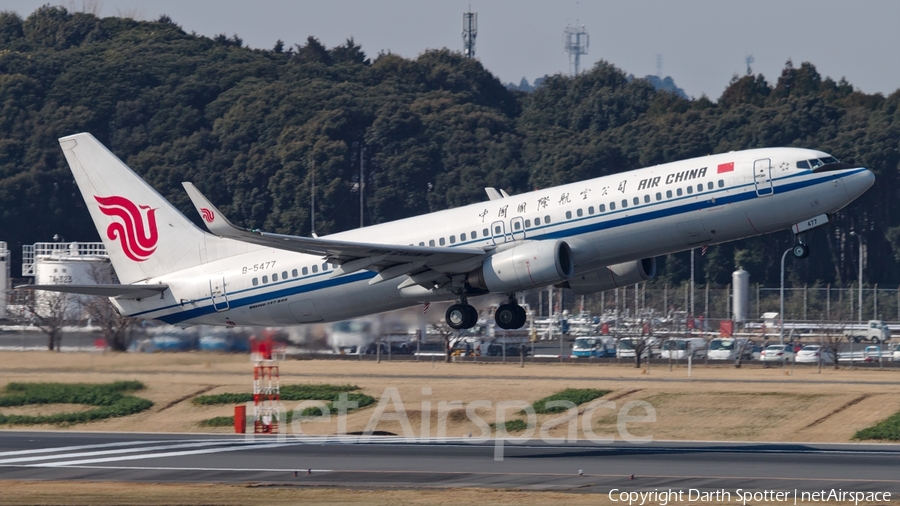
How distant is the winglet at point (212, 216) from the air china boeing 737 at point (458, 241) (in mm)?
67

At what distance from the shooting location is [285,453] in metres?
35.8

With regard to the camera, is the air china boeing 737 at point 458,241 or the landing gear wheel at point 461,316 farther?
the landing gear wheel at point 461,316

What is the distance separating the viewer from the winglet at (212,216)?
34.6 meters

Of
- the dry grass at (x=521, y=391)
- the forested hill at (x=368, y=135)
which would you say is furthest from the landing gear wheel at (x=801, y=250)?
the forested hill at (x=368, y=135)

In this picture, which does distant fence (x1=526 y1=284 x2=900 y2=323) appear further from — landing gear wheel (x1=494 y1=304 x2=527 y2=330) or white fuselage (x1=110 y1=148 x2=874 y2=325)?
white fuselage (x1=110 y1=148 x2=874 y2=325)

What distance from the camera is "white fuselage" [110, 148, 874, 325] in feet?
118

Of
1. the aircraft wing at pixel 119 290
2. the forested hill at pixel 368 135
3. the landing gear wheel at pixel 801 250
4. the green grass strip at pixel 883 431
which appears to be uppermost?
the forested hill at pixel 368 135

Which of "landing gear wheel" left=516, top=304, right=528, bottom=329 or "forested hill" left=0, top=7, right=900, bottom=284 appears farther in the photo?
"forested hill" left=0, top=7, right=900, bottom=284

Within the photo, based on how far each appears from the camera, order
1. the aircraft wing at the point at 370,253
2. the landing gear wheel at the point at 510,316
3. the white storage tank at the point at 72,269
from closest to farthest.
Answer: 1. the aircraft wing at the point at 370,253
2. the landing gear wheel at the point at 510,316
3. the white storage tank at the point at 72,269

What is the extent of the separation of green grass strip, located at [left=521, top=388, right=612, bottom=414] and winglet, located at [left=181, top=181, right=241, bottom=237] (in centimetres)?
1621

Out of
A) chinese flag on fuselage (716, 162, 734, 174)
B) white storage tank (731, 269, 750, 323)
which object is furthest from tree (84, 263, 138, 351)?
white storage tank (731, 269, 750, 323)

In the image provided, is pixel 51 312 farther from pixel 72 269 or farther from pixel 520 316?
pixel 520 316

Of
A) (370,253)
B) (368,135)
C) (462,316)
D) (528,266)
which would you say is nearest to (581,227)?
(528,266)

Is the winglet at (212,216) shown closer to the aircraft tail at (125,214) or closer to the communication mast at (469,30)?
the aircraft tail at (125,214)
